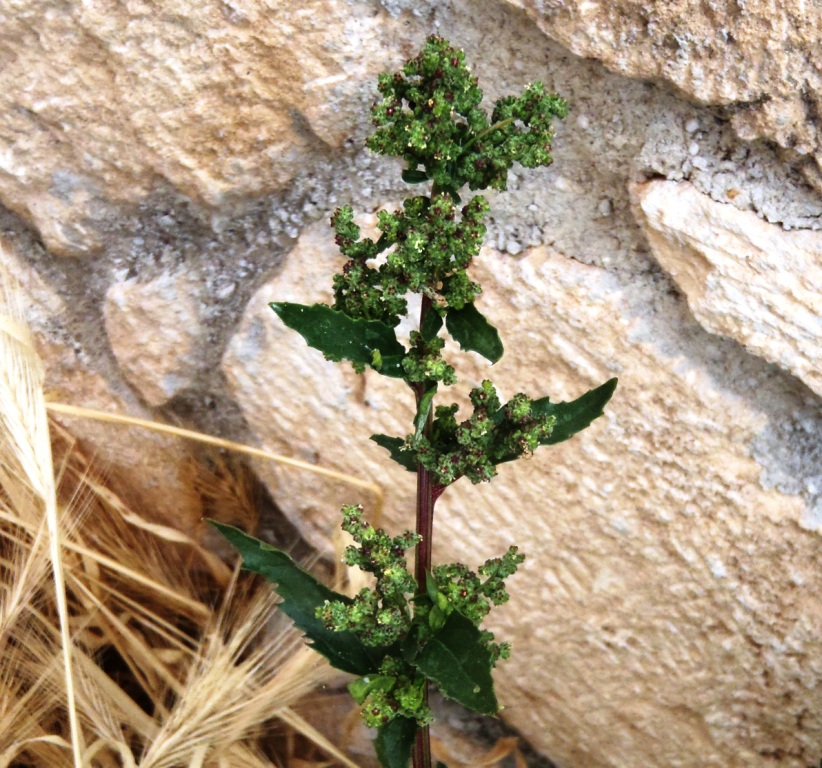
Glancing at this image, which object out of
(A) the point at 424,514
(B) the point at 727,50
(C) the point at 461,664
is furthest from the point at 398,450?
(B) the point at 727,50

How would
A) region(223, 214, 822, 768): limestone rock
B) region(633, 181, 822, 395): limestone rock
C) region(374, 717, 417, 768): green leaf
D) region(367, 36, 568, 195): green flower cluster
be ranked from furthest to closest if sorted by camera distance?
region(223, 214, 822, 768): limestone rock < region(633, 181, 822, 395): limestone rock < region(374, 717, 417, 768): green leaf < region(367, 36, 568, 195): green flower cluster

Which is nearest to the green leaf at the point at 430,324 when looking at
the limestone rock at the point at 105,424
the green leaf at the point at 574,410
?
the green leaf at the point at 574,410

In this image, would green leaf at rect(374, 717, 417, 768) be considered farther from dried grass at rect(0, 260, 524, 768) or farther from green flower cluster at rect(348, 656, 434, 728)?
dried grass at rect(0, 260, 524, 768)

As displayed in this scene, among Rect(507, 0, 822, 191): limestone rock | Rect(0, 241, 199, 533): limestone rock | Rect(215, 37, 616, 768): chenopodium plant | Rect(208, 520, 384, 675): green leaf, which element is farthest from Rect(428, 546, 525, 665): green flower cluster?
Rect(0, 241, 199, 533): limestone rock

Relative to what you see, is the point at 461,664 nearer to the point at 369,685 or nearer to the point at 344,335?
the point at 369,685

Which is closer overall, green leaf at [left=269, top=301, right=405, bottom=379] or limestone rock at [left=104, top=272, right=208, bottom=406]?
green leaf at [left=269, top=301, right=405, bottom=379]
